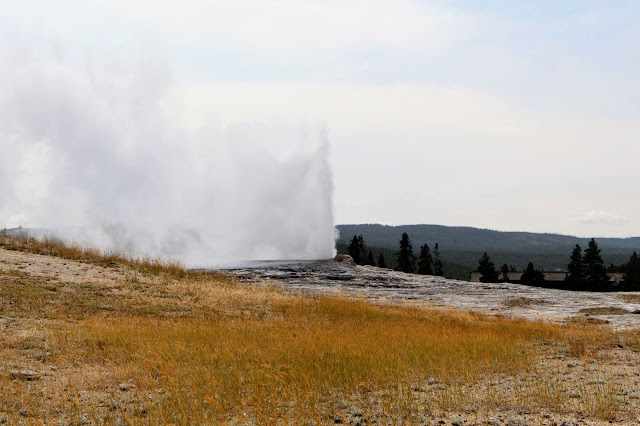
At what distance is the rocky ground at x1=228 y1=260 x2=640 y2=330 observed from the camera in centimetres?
2217

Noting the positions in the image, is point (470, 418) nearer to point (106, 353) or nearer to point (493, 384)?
point (493, 384)

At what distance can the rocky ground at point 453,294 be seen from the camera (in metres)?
22.2

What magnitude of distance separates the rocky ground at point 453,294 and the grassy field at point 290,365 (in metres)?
3.62

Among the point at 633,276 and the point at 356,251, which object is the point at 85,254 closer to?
the point at 356,251

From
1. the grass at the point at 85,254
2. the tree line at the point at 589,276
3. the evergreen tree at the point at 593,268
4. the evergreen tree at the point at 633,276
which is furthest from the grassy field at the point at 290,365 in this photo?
the evergreen tree at the point at 633,276

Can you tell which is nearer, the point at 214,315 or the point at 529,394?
the point at 529,394

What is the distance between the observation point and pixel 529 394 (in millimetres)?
8672

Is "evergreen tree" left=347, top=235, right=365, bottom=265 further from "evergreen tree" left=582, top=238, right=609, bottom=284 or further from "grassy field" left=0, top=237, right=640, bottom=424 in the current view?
"grassy field" left=0, top=237, right=640, bottom=424

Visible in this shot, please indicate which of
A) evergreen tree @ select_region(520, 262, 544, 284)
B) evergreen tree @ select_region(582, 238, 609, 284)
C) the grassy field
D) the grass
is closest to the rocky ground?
the grassy field

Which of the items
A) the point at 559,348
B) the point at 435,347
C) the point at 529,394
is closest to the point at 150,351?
the point at 435,347

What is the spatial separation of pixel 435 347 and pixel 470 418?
449cm

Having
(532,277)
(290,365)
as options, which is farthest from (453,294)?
(532,277)

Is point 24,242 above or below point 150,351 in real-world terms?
above

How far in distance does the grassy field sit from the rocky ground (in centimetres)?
362
